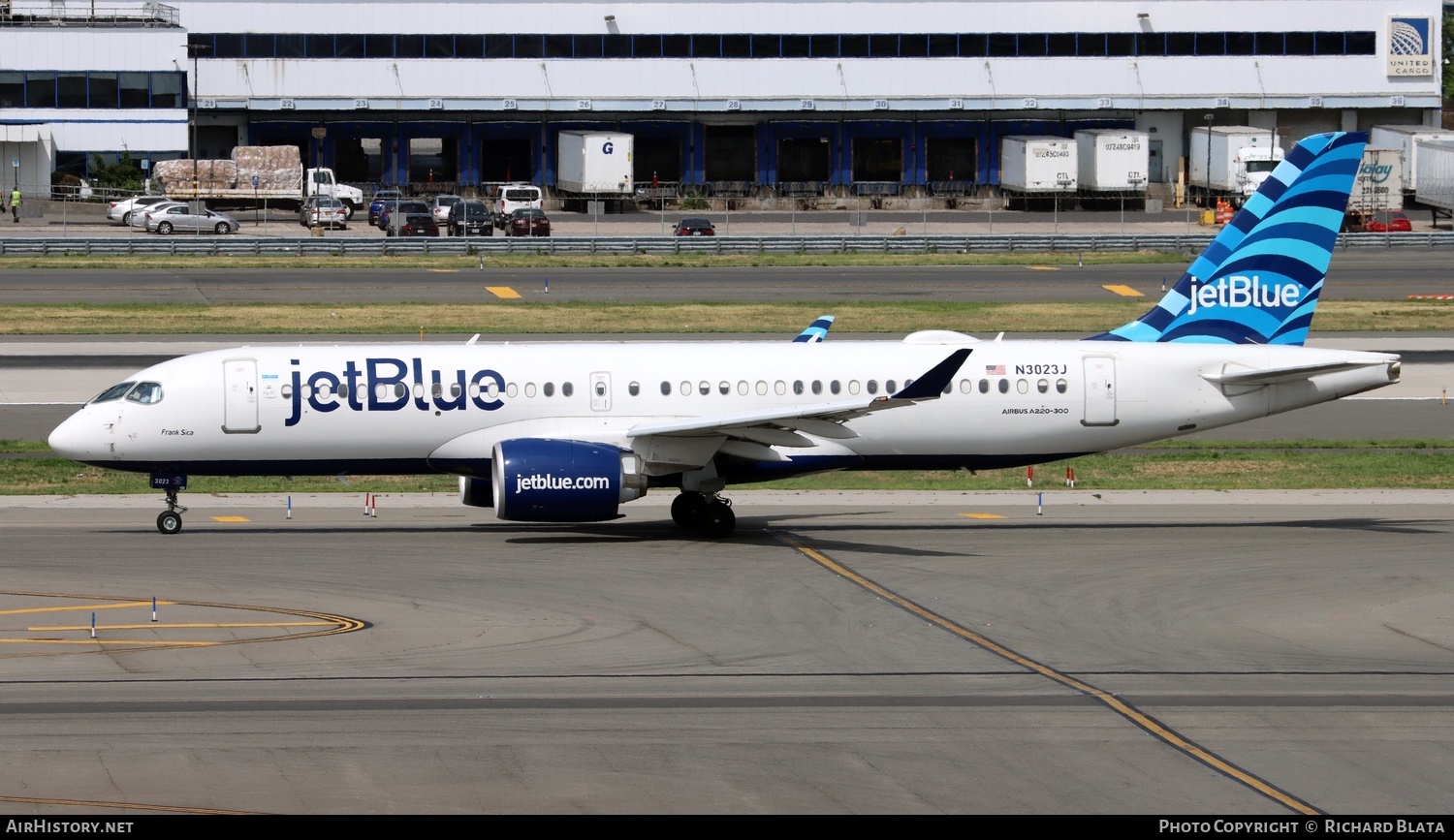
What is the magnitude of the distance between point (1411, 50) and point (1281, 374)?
93541mm

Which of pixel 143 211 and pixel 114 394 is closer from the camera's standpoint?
pixel 114 394

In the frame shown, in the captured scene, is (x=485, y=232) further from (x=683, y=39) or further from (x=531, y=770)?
(x=531, y=770)

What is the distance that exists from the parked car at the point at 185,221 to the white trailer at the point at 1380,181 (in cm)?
6339

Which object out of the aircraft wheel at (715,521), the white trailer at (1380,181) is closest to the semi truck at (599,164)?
the white trailer at (1380,181)

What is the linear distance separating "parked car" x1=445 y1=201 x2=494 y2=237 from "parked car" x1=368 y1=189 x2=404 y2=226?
423 centimetres

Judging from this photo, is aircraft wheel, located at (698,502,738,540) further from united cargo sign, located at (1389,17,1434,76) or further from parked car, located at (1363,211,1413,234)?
united cargo sign, located at (1389,17,1434,76)

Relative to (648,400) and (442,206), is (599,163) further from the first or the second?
(648,400)

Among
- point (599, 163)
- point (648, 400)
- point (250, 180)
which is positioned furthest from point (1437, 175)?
point (648, 400)

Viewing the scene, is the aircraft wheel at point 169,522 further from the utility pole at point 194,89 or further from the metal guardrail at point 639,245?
the utility pole at point 194,89

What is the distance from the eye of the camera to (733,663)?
22016 millimetres

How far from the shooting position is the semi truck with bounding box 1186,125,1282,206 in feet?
346

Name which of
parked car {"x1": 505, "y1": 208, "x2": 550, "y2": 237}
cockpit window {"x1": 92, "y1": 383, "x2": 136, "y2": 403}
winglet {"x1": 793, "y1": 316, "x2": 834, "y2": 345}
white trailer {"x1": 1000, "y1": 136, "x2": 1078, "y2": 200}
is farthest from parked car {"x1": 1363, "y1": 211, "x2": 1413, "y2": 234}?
cockpit window {"x1": 92, "y1": 383, "x2": 136, "y2": 403}
